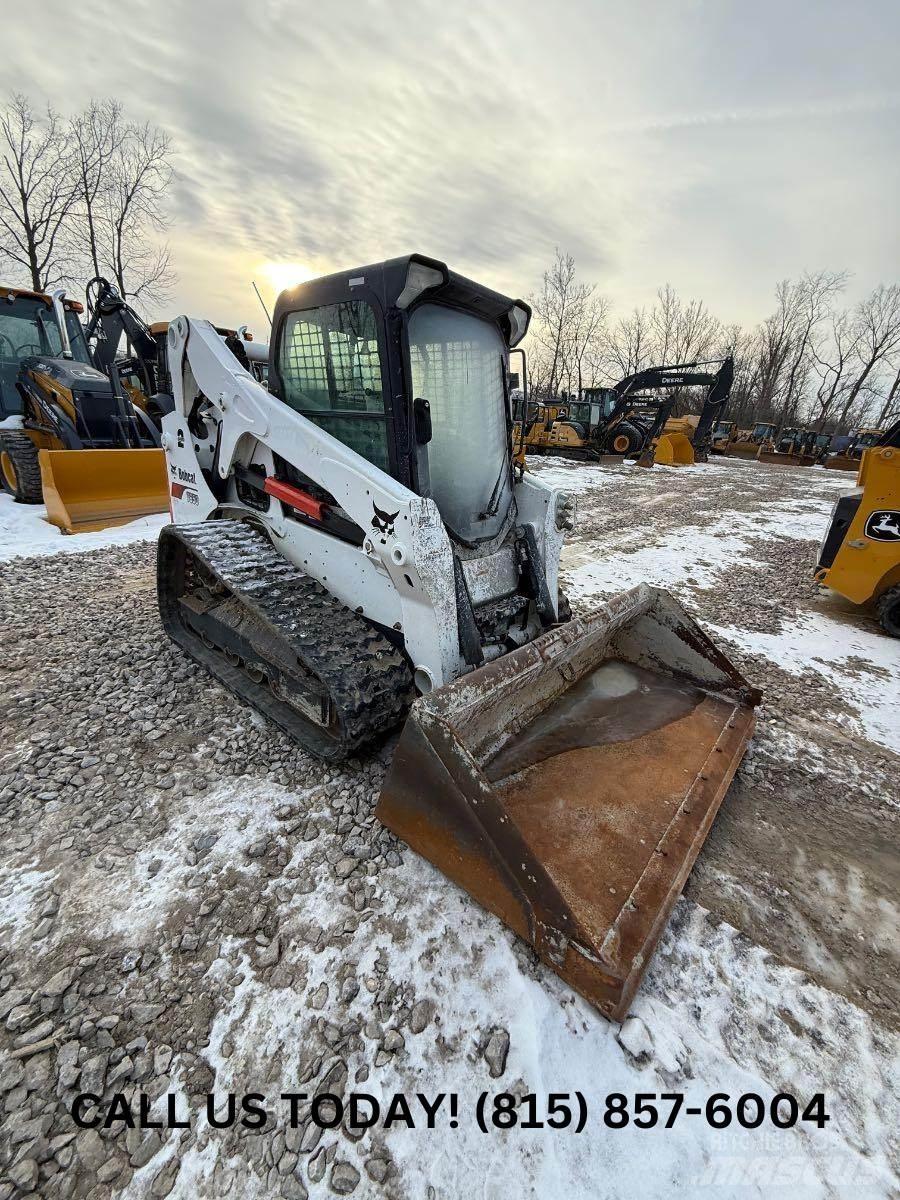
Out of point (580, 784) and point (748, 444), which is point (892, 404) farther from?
point (580, 784)

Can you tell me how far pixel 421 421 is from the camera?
8.20 ft

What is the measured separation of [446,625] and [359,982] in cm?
133

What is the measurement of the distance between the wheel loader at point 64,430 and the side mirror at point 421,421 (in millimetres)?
5660

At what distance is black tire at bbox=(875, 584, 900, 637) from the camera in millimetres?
4715

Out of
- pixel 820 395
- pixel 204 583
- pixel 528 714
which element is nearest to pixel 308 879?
pixel 528 714

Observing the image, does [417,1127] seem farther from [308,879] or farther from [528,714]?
[528,714]

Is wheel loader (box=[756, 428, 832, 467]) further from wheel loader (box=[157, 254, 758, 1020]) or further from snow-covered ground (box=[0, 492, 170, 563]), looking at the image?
snow-covered ground (box=[0, 492, 170, 563])

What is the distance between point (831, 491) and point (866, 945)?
57.8 feet

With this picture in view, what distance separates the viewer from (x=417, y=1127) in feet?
4.46

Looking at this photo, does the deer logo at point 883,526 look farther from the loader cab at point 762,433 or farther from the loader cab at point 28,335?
the loader cab at point 762,433

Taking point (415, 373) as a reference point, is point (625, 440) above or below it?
below

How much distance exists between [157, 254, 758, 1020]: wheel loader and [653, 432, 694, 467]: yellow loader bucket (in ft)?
60.7

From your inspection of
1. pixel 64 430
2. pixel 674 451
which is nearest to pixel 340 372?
pixel 64 430

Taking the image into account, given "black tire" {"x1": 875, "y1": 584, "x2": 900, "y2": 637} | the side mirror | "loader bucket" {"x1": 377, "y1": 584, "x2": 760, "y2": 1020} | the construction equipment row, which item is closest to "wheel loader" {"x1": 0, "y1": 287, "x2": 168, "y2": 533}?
the construction equipment row
